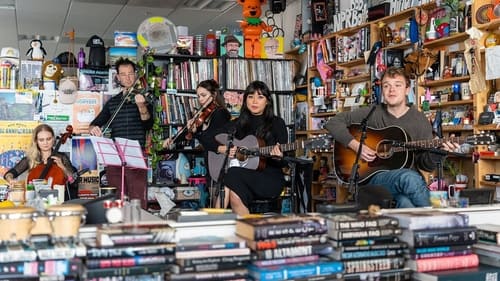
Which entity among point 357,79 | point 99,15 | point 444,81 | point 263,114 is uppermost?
point 99,15

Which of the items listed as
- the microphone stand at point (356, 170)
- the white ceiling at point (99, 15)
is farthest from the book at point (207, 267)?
the white ceiling at point (99, 15)

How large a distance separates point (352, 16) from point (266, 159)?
228 cm

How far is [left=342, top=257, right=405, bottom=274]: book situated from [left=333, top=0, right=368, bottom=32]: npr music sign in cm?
410

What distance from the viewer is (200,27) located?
909 cm

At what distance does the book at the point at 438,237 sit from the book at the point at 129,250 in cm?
72

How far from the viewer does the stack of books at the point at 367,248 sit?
1620mm

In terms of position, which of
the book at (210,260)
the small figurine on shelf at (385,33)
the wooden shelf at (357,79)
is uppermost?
the small figurine on shelf at (385,33)

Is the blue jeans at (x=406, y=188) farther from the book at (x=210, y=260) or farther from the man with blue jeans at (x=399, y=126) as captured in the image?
the book at (x=210, y=260)

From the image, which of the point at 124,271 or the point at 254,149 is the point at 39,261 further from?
the point at 254,149

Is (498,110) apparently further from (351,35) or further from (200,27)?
(200,27)

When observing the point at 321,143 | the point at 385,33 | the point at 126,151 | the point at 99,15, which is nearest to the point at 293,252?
the point at 126,151

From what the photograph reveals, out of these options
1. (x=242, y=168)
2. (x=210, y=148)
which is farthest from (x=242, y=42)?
(x=242, y=168)

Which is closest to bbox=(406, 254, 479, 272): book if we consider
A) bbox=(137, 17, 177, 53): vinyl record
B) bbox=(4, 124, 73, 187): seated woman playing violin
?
bbox=(4, 124, 73, 187): seated woman playing violin

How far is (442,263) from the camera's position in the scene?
5.54 feet
